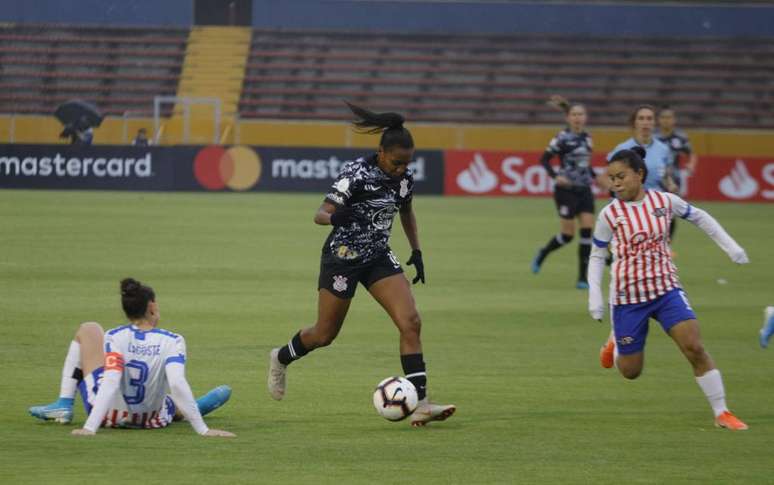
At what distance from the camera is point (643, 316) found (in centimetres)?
973

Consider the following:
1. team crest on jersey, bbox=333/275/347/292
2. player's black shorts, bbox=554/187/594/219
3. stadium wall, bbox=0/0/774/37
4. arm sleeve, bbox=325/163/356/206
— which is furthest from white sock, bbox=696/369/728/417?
stadium wall, bbox=0/0/774/37

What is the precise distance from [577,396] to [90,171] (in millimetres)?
26319

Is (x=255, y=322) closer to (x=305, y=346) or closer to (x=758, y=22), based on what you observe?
(x=305, y=346)

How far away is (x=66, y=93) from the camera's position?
4531cm

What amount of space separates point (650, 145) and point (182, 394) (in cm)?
826

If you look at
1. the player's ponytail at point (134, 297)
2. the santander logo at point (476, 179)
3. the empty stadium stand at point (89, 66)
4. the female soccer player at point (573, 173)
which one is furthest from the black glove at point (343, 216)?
the empty stadium stand at point (89, 66)

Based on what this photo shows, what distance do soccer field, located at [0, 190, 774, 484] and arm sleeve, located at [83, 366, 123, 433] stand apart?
0.41 ft

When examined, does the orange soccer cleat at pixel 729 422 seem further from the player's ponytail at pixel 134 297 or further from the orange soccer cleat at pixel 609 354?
the player's ponytail at pixel 134 297

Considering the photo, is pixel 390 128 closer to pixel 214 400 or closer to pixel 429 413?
pixel 429 413

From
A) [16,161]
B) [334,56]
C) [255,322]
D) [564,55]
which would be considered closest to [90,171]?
[16,161]

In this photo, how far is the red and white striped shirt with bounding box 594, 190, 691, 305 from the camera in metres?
9.64

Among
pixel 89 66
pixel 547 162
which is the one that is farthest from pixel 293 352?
pixel 89 66

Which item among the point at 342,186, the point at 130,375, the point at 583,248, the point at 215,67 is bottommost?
the point at 130,375

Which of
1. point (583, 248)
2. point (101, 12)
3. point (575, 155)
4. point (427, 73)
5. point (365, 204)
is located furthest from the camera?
point (427, 73)
